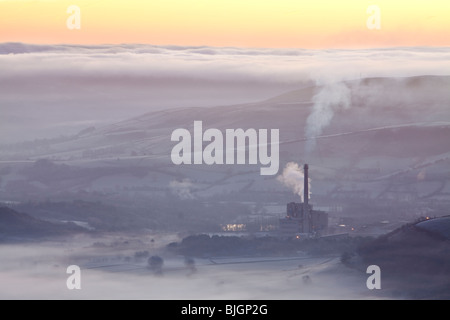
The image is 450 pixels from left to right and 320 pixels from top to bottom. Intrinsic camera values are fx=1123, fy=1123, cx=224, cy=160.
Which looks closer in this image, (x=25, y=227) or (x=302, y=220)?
(x=302, y=220)

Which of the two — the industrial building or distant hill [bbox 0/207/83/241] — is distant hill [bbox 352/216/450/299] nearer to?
the industrial building

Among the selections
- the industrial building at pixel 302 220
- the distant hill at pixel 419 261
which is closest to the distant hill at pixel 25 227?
the industrial building at pixel 302 220

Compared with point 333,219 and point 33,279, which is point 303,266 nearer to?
point 33,279

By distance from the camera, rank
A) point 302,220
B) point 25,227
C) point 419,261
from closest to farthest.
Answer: point 419,261 → point 302,220 → point 25,227

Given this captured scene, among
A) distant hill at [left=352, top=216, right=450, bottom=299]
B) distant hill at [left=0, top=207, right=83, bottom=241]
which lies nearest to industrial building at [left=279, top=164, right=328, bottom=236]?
distant hill at [left=352, top=216, right=450, bottom=299]

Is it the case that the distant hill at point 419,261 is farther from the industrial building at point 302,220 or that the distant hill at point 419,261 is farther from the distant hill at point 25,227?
the distant hill at point 25,227

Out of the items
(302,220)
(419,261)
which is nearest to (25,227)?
(302,220)

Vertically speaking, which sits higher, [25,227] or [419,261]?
[25,227]

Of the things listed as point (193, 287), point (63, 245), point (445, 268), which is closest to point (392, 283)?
point (445, 268)

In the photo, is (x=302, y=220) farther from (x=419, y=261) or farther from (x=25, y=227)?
(x=25, y=227)
